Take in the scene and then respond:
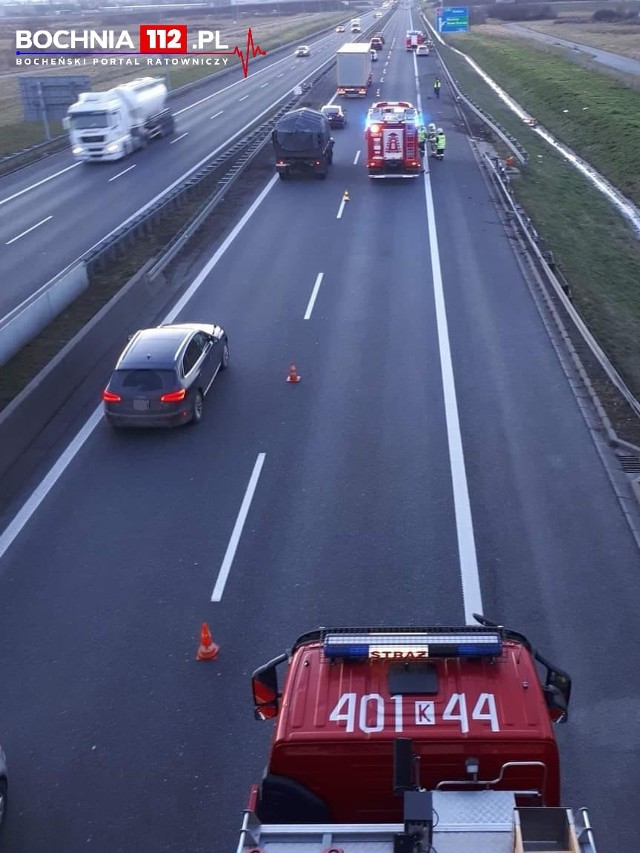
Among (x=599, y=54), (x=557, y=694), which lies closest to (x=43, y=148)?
(x=557, y=694)

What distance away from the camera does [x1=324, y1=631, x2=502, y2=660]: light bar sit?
6.69 metres

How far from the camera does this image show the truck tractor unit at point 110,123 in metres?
45.3

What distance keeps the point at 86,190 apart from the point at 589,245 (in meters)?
22.3

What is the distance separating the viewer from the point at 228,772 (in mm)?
9000

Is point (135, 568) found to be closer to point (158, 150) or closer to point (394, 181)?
point (394, 181)

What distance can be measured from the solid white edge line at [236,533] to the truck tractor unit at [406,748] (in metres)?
5.04

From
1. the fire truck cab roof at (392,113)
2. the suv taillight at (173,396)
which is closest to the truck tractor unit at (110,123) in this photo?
the fire truck cab roof at (392,113)

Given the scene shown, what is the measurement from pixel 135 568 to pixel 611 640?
21.3 ft

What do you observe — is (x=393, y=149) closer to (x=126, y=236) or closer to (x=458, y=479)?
(x=126, y=236)

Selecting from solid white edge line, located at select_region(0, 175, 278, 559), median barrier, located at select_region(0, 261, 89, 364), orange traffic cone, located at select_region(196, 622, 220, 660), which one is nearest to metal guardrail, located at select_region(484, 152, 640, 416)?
orange traffic cone, located at select_region(196, 622, 220, 660)

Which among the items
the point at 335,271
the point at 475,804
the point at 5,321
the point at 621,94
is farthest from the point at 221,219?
the point at 621,94

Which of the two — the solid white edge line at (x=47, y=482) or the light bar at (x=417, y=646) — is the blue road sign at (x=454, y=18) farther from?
the light bar at (x=417, y=646)

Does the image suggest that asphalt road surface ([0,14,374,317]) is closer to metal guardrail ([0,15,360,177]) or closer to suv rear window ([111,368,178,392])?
metal guardrail ([0,15,360,177])

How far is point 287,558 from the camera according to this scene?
12.5 metres
